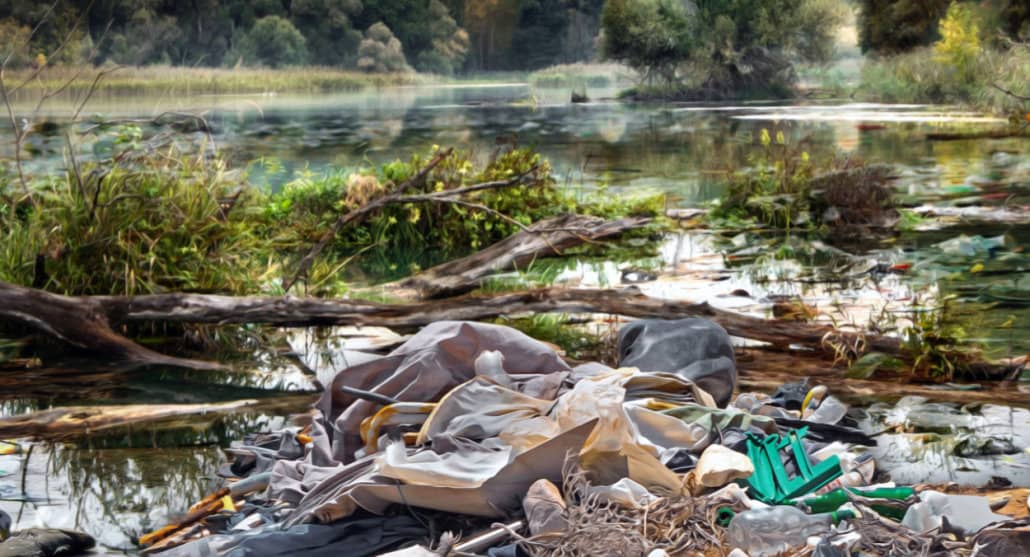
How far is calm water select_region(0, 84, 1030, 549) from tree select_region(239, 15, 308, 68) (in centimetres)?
68

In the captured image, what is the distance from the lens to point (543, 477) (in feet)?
8.08

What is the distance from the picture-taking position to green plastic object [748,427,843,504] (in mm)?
2488

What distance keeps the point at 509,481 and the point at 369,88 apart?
1062cm

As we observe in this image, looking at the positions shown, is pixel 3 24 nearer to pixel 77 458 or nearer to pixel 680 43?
pixel 680 43

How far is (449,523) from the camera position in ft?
8.07

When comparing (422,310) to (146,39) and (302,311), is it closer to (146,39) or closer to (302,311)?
(302,311)

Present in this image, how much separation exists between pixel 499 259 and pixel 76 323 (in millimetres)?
1968

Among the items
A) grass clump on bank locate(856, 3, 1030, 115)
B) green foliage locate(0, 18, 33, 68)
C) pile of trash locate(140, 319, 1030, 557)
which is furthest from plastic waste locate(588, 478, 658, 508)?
grass clump on bank locate(856, 3, 1030, 115)

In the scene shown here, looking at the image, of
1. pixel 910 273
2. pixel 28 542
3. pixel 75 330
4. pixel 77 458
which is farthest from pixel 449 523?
pixel 910 273

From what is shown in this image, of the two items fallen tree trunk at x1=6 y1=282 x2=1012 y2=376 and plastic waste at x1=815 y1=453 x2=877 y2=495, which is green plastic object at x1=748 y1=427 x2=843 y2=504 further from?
fallen tree trunk at x1=6 y1=282 x2=1012 y2=376

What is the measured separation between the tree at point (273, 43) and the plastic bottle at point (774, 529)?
10.4 m

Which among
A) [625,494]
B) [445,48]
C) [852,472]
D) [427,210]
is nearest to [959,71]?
[445,48]

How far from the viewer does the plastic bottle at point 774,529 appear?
7.43 ft

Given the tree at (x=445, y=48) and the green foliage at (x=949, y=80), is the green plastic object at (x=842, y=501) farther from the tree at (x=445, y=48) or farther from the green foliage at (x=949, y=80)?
the green foliage at (x=949, y=80)
